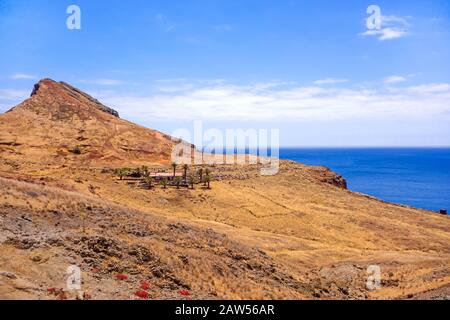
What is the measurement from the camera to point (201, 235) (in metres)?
28.0

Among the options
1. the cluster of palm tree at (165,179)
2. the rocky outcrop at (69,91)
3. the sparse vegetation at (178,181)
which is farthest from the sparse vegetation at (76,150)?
the rocky outcrop at (69,91)

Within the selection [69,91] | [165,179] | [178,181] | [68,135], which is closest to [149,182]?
[178,181]

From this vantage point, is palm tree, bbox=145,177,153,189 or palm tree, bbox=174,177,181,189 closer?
palm tree, bbox=145,177,153,189

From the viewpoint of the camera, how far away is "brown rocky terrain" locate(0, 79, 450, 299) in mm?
18656

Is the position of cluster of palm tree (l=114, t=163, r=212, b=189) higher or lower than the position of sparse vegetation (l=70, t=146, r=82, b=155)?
lower

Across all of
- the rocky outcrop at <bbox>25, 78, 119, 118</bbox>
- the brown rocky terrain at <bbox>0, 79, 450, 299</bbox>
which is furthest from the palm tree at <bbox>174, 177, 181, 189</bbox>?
the rocky outcrop at <bbox>25, 78, 119, 118</bbox>

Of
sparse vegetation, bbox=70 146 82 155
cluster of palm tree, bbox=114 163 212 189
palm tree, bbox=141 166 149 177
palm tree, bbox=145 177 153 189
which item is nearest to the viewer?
palm tree, bbox=145 177 153 189

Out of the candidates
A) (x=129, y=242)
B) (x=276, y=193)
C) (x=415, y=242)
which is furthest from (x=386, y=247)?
(x=129, y=242)

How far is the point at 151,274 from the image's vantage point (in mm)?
19219

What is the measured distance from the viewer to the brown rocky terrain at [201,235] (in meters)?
18.7

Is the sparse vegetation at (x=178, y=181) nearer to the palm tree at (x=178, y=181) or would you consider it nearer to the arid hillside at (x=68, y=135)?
the palm tree at (x=178, y=181)

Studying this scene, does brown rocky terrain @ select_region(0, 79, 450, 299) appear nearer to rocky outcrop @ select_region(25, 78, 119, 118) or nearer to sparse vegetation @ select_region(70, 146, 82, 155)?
sparse vegetation @ select_region(70, 146, 82, 155)
